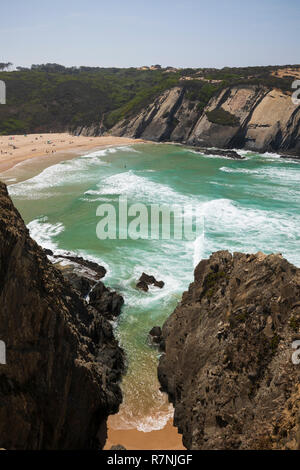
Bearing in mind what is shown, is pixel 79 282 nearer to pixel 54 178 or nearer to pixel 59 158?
pixel 54 178

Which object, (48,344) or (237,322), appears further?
(237,322)

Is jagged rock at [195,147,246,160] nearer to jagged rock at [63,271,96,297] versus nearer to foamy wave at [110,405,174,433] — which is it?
jagged rock at [63,271,96,297]

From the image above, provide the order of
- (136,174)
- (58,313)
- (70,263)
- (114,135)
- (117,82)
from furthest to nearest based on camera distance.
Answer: (117,82)
(114,135)
(136,174)
(70,263)
(58,313)

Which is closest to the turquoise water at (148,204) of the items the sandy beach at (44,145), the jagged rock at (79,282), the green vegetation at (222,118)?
the jagged rock at (79,282)

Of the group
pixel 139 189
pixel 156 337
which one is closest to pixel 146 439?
pixel 156 337

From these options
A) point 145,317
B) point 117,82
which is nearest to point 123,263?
point 145,317
